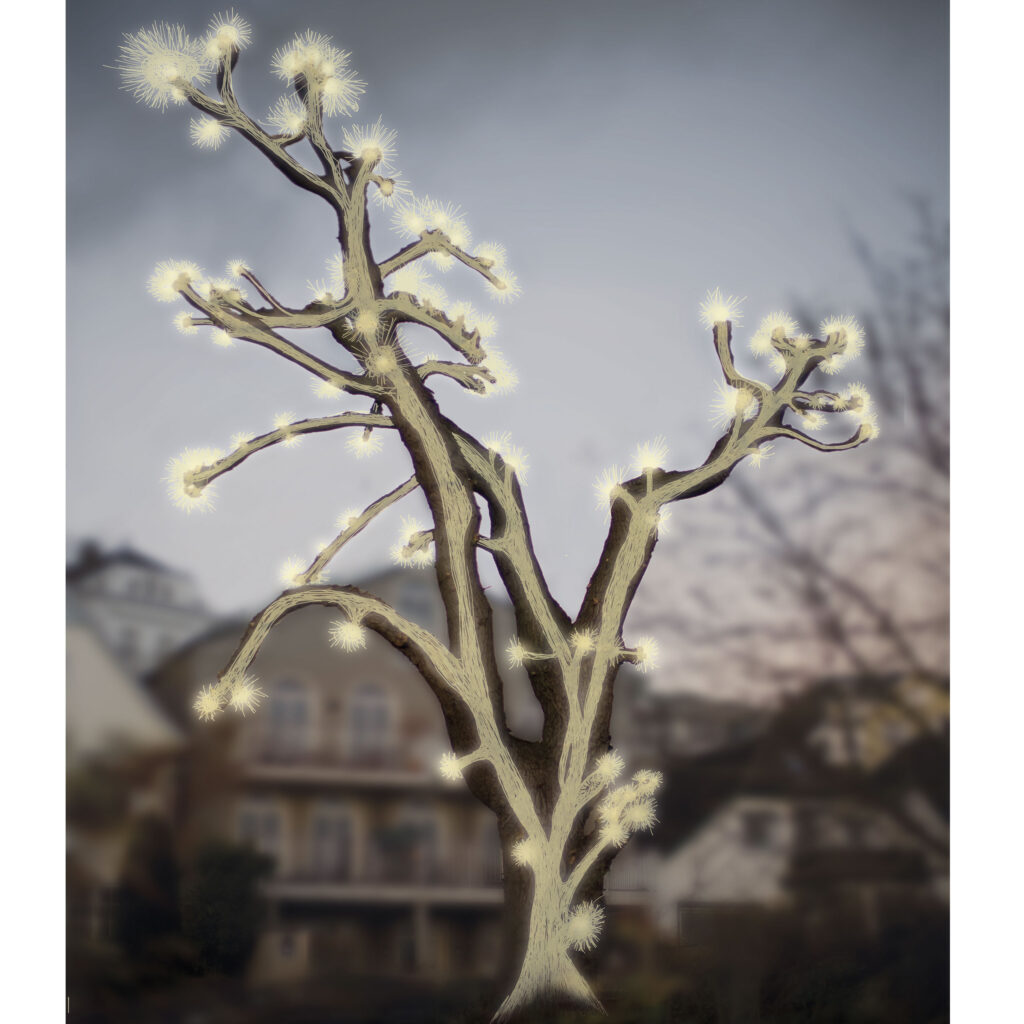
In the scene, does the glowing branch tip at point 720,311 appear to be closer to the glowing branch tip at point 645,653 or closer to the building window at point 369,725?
the glowing branch tip at point 645,653

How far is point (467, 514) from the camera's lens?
9.82ft

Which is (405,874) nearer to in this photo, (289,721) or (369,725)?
(369,725)

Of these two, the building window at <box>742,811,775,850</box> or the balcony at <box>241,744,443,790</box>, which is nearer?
the balcony at <box>241,744,443,790</box>

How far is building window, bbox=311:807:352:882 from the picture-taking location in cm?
337

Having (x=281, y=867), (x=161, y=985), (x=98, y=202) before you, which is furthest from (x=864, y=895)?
(x=98, y=202)

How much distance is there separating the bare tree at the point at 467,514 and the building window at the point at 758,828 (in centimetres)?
66

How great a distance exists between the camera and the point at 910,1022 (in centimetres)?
353

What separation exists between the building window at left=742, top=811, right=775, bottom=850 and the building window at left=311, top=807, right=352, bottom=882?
1.20 meters

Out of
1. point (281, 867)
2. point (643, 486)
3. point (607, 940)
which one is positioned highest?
point (643, 486)

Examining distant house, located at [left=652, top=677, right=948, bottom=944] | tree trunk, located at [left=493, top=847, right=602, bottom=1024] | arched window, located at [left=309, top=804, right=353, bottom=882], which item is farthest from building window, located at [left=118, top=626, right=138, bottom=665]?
distant house, located at [left=652, top=677, right=948, bottom=944]

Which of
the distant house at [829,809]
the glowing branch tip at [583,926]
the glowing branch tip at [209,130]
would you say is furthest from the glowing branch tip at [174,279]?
the distant house at [829,809]

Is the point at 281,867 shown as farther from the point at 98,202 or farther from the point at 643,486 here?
the point at 98,202

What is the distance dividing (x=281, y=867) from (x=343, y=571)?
2.83 ft

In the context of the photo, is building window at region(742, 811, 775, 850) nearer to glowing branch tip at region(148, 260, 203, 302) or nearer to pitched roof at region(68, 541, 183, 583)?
pitched roof at region(68, 541, 183, 583)
